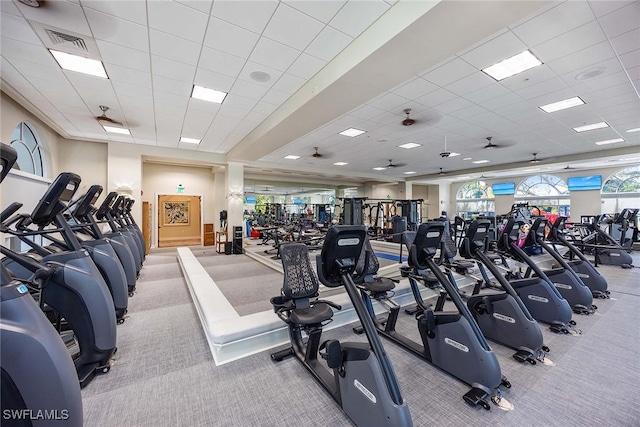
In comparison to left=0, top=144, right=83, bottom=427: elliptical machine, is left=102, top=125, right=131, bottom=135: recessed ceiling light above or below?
above

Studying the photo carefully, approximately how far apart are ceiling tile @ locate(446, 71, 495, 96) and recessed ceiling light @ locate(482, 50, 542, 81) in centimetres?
10

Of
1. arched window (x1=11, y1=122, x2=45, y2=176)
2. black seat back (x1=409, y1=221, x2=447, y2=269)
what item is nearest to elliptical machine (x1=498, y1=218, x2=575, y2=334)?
black seat back (x1=409, y1=221, x2=447, y2=269)

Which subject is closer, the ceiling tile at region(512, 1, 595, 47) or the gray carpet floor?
the gray carpet floor

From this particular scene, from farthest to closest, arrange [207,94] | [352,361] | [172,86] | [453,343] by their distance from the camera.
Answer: [207,94], [172,86], [453,343], [352,361]

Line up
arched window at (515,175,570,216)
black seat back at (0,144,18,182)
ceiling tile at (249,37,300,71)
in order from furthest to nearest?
arched window at (515,175,570,216)
ceiling tile at (249,37,300,71)
black seat back at (0,144,18,182)

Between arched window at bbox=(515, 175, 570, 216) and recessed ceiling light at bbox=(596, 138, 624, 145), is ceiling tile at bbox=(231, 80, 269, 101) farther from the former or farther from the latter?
arched window at bbox=(515, 175, 570, 216)

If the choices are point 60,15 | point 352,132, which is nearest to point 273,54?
point 60,15

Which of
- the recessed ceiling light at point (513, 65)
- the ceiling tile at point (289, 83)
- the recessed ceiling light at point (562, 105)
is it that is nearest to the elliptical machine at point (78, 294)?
the ceiling tile at point (289, 83)

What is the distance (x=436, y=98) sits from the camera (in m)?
4.58

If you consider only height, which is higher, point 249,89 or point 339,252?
point 249,89

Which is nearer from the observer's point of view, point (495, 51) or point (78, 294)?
point (78, 294)

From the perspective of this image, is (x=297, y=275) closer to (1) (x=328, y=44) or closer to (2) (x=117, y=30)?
(1) (x=328, y=44)

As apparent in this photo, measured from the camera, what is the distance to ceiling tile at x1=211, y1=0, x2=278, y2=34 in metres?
2.52

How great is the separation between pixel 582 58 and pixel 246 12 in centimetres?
424
